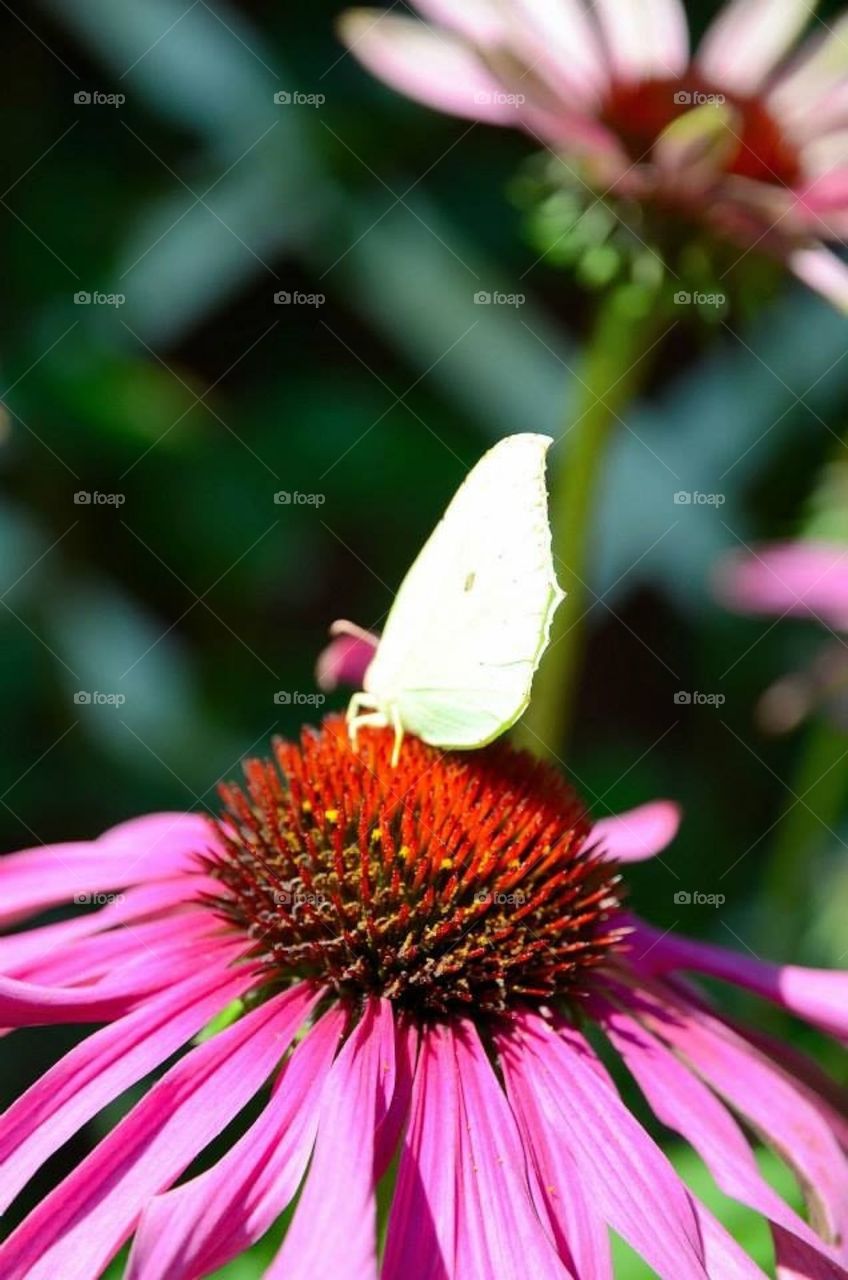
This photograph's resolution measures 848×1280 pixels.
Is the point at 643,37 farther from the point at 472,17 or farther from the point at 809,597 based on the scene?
the point at 809,597

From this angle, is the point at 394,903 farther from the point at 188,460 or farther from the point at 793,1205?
the point at 188,460

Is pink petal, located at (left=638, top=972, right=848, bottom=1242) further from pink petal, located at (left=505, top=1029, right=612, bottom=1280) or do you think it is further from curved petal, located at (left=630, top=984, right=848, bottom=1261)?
pink petal, located at (left=505, top=1029, right=612, bottom=1280)

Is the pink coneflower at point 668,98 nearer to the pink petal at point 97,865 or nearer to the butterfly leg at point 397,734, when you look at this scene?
the butterfly leg at point 397,734

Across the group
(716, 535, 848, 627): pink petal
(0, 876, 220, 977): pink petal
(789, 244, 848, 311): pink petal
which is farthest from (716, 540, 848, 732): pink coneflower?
(0, 876, 220, 977): pink petal

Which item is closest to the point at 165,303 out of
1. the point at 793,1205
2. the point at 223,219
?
the point at 223,219

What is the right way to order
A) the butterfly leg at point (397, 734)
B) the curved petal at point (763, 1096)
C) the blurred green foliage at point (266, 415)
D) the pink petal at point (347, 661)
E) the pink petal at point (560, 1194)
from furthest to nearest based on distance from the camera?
the blurred green foliage at point (266, 415) < the pink petal at point (347, 661) < the butterfly leg at point (397, 734) < the curved petal at point (763, 1096) < the pink petal at point (560, 1194)

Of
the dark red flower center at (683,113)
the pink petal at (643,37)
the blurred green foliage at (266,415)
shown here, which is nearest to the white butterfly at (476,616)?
the dark red flower center at (683,113)
